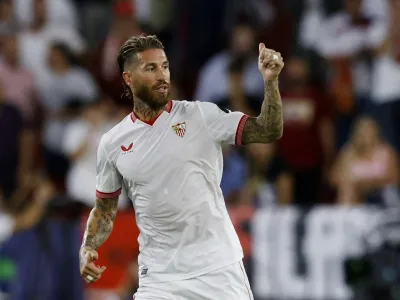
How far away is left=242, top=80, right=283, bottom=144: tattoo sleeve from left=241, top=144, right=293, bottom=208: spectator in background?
18.1ft

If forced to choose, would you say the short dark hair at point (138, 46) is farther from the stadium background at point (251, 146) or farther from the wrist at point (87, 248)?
the stadium background at point (251, 146)

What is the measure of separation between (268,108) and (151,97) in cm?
73

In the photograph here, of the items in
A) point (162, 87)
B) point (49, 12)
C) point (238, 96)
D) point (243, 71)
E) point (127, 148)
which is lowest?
point (238, 96)

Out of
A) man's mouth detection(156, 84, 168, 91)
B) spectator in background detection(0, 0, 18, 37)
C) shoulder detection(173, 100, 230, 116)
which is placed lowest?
spectator in background detection(0, 0, 18, 37)

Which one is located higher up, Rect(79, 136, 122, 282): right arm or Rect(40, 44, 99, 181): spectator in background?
Rect(79, 136, 122, 282): right arm

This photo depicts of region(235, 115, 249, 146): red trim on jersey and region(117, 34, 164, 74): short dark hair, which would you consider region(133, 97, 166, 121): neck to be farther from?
region(235, 115, 249, 146): red trim on jersey

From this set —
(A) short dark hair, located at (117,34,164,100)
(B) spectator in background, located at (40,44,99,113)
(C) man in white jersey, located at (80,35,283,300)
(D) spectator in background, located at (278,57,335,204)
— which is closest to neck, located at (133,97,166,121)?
(C) man in white jersey, located at (80,35,283,300)

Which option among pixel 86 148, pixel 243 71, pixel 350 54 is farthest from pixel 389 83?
pixel 86 148

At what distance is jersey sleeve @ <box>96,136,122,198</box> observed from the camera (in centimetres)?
647

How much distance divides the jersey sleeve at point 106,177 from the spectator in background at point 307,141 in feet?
18.0

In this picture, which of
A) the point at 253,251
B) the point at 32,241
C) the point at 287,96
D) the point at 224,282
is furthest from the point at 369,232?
the point at 224,282

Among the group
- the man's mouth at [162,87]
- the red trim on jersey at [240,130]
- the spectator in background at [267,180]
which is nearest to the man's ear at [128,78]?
the man's mouth at [162,87]

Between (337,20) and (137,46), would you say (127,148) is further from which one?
(337,20)

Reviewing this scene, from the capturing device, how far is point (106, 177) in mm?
6508
